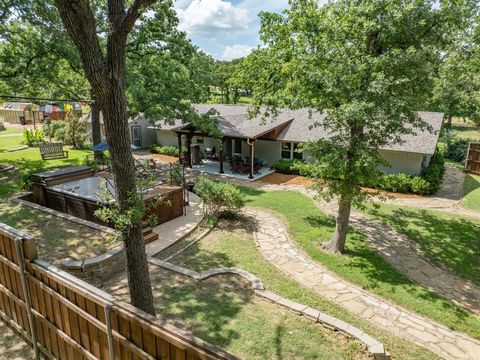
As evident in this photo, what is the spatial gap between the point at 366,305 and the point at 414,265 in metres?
3.63

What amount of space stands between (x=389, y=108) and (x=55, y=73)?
661 inches

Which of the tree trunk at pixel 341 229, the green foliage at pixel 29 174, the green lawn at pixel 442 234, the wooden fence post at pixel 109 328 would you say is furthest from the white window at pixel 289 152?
the wooden fence post at pixel 109 328

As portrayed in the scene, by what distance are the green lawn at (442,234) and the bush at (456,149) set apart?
16.3 m

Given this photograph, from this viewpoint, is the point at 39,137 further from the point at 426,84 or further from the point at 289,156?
the point at 426,84

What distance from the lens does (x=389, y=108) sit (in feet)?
28.4

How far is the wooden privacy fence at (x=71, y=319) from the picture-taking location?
11.3 feet

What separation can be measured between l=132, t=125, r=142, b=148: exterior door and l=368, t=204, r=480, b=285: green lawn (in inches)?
860

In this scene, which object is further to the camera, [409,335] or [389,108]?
[389,108]

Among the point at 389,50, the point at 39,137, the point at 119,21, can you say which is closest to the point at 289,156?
the point at 389,50

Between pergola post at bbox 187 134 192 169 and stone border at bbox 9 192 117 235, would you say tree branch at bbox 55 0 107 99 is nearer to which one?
stone border at bbox 9 192 117 235

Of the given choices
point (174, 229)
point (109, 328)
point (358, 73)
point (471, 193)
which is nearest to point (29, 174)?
point (174, 229)

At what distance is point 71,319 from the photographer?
4582mm

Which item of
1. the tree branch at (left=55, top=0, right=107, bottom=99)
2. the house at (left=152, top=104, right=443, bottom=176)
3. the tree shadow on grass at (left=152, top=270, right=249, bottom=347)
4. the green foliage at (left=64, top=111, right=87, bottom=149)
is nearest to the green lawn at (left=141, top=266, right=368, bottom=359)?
the tree shadow on grass at (left=152, top=270, right=249, bottom=347)

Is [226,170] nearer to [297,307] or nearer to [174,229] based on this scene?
[174,229]
